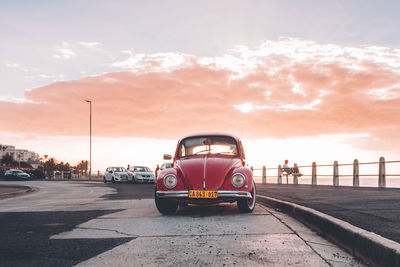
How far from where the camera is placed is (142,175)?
3338 cm

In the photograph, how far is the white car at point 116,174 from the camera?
3644 cm

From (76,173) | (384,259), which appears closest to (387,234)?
(384,259)

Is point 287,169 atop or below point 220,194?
below

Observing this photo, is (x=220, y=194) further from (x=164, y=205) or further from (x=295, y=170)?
(x=295, y=170)

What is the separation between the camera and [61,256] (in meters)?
4.47

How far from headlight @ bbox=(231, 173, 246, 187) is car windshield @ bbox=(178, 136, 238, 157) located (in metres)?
1.43

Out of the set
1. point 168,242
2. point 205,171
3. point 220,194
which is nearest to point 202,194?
point 220,194

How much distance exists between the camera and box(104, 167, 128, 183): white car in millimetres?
36438

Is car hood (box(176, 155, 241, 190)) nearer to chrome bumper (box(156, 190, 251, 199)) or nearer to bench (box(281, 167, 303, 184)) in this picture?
chrome bumper (box(156, 190, 251, 199))

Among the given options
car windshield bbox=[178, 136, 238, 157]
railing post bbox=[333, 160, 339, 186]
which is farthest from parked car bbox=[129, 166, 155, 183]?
car windshield bbox=[178, 136, 238, 157]

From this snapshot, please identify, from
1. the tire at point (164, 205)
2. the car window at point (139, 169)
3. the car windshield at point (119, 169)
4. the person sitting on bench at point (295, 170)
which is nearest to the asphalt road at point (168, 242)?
the tire at point (164, 205)

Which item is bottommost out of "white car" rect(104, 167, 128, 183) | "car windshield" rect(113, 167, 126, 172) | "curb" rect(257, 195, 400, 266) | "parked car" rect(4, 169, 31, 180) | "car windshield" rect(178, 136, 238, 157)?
"parked car" rect(4, 169, 31, 180)

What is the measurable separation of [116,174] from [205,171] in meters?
30.5

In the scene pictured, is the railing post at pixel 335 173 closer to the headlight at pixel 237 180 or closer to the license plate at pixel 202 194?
the headlight at pixel 237 180
